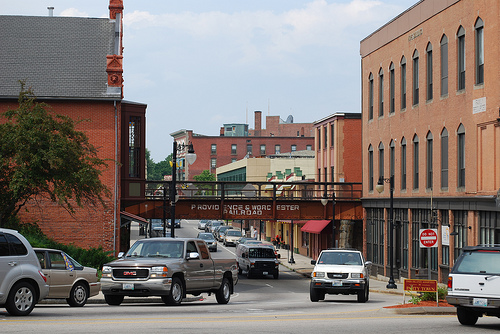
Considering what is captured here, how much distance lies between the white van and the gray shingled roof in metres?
14.5

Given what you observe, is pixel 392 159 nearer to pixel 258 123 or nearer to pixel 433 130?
pixel 433 130

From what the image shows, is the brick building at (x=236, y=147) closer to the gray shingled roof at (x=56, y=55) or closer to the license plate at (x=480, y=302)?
the gray shingled roof at (x=56, y=55)

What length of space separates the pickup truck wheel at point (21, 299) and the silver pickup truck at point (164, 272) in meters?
3.42

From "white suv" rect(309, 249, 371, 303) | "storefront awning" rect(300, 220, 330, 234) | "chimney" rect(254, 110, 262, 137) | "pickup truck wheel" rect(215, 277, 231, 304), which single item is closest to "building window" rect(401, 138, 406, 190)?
"storefront awning" rect(300, 220, 330, 234)

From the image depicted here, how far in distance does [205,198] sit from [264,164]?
5616 cm

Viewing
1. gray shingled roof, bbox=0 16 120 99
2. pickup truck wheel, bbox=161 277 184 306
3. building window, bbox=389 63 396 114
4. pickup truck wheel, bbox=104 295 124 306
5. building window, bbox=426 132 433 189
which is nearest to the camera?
pickup truck wheel, bbox=161 277 184 306

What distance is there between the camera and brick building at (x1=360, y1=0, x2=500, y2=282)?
34.2 metres

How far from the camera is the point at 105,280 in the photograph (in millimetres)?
19828

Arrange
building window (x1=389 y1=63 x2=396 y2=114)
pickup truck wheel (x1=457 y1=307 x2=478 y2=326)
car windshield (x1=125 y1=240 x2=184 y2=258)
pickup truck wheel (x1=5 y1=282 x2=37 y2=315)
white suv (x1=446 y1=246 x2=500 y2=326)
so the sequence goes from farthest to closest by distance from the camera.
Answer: building window (x1=389 y1=63 x2=396 y2=114) < car windshield (x1=125 y1=240 x2=184 y2=258) < pickup truck wheel (x1=457 y1=307 x2=478 y2=326) < pickup truck wheel (x1=5 y1=282 x2=37 y2=315) < white suv (x1=446 y1=246 x2=500 y2=326)

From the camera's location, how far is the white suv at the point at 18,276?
15570mm

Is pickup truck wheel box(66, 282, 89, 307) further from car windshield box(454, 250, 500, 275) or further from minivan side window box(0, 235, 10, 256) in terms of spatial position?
car windshield box(454, 250, 500, 275)

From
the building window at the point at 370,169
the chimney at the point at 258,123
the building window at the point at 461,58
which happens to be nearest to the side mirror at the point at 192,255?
the building window at the point at 461,58

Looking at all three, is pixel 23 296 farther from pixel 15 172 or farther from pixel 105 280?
pixel 15 172

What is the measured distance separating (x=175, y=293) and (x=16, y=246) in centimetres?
535
